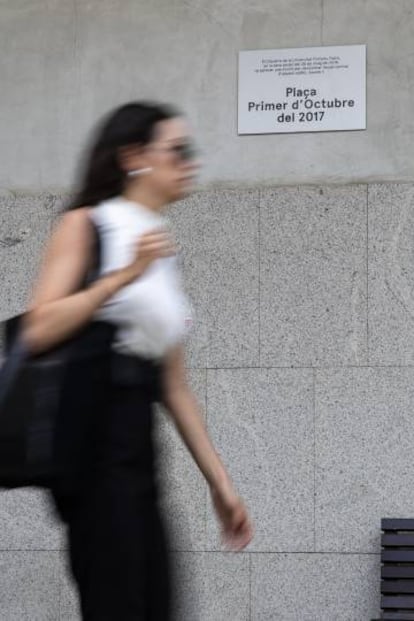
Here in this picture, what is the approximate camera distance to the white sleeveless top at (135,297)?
286cm

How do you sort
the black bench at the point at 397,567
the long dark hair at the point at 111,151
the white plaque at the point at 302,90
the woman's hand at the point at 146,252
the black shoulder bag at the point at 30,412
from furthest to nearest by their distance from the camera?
the white plaque at the point at 302,90
the black bench at the point at 397,567
the long dark hair at the point at 111,151
the woman's hand at the point at 146,252
the black shoulder bag at the point at 30,412

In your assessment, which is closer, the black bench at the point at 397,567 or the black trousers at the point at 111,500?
the black trousers at the point at 111,500

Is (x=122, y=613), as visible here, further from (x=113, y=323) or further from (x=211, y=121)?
(x=211, y=121)

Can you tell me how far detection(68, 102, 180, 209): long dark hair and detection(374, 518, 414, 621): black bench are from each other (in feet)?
13.2

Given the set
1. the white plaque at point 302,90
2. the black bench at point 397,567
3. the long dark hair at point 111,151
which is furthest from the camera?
the white plaque at point 302,90

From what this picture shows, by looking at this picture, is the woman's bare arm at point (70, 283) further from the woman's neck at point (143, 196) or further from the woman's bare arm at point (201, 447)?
Answer: the woman's bare arm at point (201, 447)

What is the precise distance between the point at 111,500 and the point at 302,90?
476cm

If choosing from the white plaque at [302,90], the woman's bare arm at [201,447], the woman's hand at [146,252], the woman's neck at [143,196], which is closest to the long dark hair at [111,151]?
the woman's neck at [143,196]

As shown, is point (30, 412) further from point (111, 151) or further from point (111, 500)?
point (111, 151)

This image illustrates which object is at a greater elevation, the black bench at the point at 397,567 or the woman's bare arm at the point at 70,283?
the woman's bare arm at the point at 70,283

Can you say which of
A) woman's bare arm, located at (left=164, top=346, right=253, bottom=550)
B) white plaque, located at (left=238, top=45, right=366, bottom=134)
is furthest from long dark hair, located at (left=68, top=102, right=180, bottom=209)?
white plaque, located at (left=238, top=45, right=366, bottom=134)

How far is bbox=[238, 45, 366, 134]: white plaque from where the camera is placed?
283 inches

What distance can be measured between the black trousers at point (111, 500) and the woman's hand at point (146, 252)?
172 millimetres

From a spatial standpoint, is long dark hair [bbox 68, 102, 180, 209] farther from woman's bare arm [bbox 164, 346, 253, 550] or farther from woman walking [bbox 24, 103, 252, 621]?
woman's bare arm [bbox 164, 346, 253, 550]
